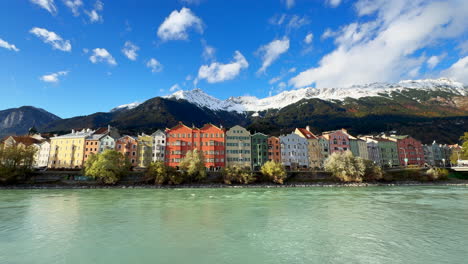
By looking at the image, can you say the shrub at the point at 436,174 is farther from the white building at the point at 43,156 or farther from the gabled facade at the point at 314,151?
the white building at the point at 43,156

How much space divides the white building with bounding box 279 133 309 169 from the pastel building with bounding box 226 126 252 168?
12488 mm

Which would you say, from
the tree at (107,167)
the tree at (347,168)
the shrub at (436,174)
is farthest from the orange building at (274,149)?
the tree at (107,167)

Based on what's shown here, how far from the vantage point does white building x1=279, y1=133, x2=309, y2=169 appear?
3344 inches

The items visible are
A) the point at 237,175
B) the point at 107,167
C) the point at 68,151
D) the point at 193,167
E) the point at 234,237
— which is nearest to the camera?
the point at 234,237

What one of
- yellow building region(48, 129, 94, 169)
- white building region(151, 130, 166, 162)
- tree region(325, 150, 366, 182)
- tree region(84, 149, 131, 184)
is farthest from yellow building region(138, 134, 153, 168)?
tree region(325, 150, 366, 182)

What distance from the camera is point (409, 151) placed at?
353 ft

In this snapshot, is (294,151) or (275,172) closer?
(275,172)

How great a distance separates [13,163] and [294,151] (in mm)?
80949

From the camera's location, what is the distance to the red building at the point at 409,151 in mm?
106188

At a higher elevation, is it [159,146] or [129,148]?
[159,146]

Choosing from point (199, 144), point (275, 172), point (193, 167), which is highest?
point (199, 144)

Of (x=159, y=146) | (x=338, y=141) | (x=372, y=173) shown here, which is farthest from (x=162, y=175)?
(x=338, y=141)

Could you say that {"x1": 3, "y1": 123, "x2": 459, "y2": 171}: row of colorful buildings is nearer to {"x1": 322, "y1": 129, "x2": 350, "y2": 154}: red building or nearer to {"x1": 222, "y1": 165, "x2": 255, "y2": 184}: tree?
{"x1": 322, "y1": 129, "x2": 350, "y2": 154}: red building

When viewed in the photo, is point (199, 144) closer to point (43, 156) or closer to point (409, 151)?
point (43, 156)
